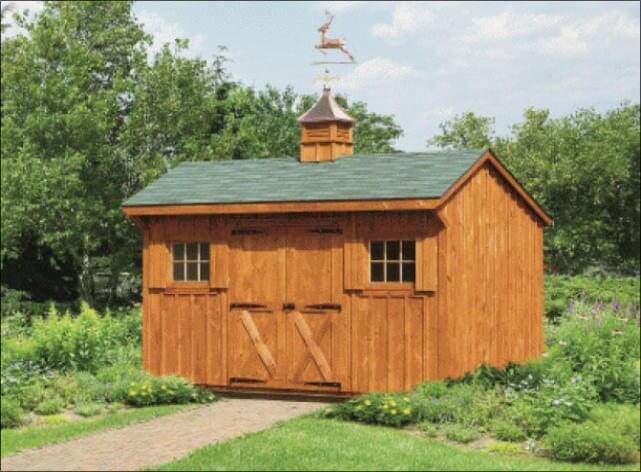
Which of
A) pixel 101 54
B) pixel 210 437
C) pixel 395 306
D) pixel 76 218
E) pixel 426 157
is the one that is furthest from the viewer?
pixel 101 54

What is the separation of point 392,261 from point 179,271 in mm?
3588

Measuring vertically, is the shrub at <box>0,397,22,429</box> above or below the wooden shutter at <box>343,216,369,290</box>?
below

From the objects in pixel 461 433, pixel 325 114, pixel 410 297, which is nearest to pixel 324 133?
pixel 325 114

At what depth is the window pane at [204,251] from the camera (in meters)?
16.0

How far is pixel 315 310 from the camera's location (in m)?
15.0

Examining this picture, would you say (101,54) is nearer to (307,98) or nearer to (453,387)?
(307,98)

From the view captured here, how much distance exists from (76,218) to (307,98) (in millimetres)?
12588

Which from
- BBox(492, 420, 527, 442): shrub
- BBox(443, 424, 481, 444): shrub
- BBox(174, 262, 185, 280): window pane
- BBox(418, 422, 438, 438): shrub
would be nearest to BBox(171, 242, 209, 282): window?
BBox(174, 262, 185, 280): window pane

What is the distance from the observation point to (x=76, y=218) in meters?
23.7

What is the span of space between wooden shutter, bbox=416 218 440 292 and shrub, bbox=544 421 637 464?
138 inches

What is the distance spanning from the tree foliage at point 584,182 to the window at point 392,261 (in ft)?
Result: 76.2

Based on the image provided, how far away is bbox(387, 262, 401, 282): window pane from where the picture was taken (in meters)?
14.5

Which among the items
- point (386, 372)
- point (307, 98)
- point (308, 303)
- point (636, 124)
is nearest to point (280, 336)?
point (308, 303)

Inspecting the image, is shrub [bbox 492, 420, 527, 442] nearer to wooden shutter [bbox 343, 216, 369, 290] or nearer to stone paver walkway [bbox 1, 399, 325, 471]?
stone paver walkway [bbox 1, 399, 325, 471]
